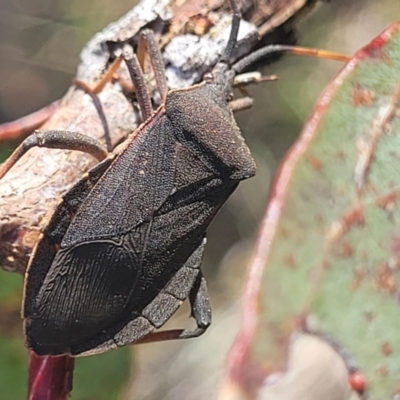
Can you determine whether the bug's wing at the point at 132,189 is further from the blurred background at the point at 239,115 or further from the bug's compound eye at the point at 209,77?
Result: the blurred background at the point at 239,115

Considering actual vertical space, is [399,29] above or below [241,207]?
above

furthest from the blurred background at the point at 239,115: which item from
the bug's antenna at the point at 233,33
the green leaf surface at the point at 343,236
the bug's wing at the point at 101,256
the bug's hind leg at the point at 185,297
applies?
the green leaf surface at the point at 343,236

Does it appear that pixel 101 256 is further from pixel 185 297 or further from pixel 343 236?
pixel 343 236

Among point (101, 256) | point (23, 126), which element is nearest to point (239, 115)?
point (23, 126)

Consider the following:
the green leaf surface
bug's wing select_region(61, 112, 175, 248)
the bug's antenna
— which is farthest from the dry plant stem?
the green leaf surface

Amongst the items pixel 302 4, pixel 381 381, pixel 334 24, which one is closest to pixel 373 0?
pixel 334 24

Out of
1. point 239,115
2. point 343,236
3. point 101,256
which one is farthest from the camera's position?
point 239,115

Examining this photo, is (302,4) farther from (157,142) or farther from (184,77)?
(157,142)
